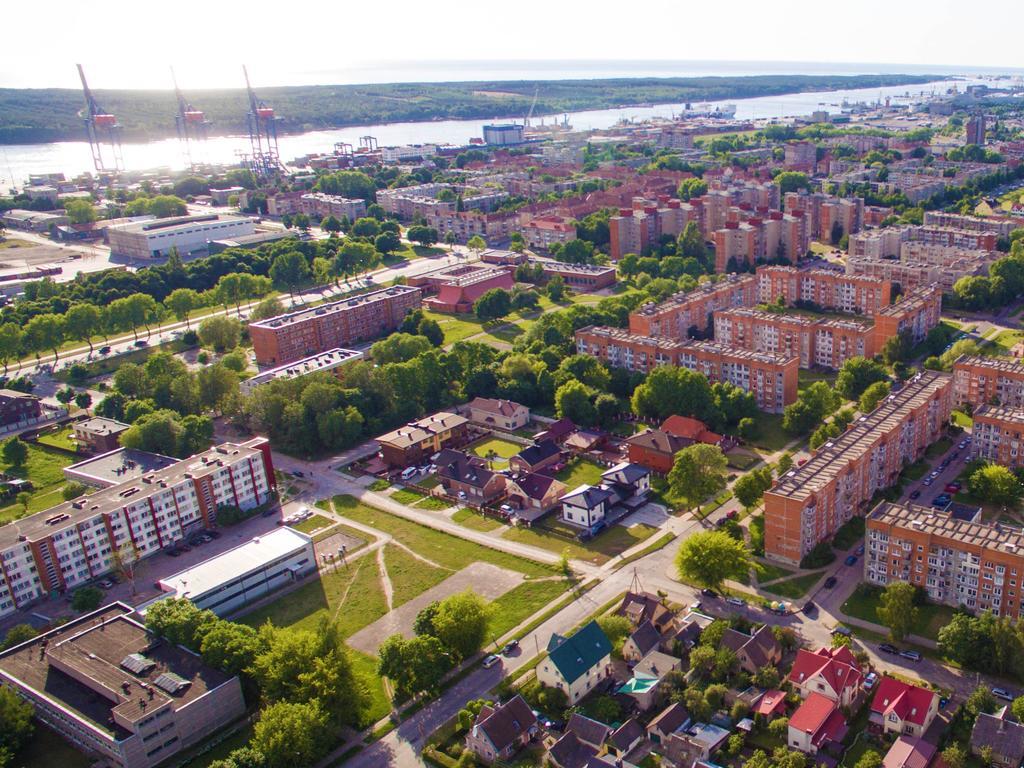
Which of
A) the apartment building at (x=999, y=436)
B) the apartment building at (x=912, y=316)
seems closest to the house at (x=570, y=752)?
the apartment building at (x=999, y=436)

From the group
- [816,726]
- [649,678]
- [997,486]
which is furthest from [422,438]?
[997,486]

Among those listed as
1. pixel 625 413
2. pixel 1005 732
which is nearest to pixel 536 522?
pixel 625 413

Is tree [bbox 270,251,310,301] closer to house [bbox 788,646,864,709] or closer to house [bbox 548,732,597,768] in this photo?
house [bbox 548,732,597,768]

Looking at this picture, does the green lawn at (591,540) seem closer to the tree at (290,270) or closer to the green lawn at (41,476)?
the green lawn at (41,476)

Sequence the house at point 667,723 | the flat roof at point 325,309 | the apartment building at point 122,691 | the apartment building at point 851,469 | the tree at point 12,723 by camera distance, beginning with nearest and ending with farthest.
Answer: the house at point 667,723 < the apartment building at point 122,691 < the tree at point 12,723 < the apartment building at point 851,469 < the flat roof at point 325,309

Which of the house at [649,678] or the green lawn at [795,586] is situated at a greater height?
the house at [649,678]

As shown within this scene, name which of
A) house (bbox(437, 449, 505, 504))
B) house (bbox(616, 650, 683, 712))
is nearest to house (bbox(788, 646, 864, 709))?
house (bbox(616, 650, 683, 712))
